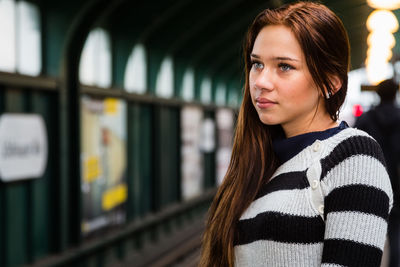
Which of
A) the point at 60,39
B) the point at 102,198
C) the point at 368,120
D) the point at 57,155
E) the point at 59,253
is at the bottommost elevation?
the point at 59,253

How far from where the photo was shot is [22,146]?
17.8 feet

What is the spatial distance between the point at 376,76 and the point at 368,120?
6.98 ft

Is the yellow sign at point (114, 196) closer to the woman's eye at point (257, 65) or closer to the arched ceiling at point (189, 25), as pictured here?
the arched ceiling at point (189, 25)

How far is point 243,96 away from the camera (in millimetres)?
1687

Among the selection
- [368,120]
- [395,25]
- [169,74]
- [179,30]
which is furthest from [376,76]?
[169,74]

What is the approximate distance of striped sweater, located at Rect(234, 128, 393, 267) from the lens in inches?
48.1

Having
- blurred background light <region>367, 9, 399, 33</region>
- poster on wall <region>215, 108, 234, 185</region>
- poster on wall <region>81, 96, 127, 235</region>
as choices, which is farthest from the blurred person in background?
poster on wall <region>215, 108, 234, 185</region>

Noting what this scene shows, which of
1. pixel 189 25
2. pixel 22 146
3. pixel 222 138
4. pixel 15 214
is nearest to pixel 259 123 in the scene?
pixel 22 146

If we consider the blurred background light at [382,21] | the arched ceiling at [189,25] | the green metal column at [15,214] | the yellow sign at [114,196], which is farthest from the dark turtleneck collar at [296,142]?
the yellow sign at [114,196]

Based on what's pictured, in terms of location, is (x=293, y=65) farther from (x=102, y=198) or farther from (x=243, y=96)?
(x=102, y=198)

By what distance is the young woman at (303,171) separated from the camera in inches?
48.4

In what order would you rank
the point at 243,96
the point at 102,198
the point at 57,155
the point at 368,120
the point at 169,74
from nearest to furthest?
1. the point at 243,96
2. the point at 368,120
3. the point at 57,155
4. the point at 102,198
5. the point at 169,74

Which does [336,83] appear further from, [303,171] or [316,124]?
[303,171]

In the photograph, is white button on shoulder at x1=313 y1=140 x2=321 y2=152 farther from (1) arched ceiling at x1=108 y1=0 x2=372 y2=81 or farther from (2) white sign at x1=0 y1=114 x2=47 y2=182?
(1) arched ceiling at x1=108 y1=0 x2=372 y2=81
